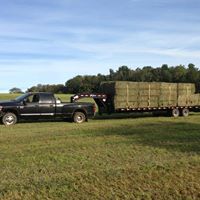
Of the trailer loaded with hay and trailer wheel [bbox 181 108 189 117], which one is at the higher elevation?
the trailer loaded with hay

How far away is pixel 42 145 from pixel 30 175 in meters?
4.24

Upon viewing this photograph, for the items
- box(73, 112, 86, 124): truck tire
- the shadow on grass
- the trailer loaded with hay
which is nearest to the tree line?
the trailer loaded with hay

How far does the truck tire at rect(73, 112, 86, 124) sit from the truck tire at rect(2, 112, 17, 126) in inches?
127

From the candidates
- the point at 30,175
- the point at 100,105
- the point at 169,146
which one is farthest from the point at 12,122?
the point at 30,175

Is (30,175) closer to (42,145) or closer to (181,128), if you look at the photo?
(42,145)

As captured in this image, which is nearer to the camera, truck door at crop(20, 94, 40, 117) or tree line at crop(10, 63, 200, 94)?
truck door at crop(20, 94, 40, 117)

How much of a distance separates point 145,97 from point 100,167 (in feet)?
55.2

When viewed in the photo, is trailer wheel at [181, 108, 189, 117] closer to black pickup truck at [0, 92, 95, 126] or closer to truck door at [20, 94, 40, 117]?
black pickup truck at [0, 92, 95, 126]

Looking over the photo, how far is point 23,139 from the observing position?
14.6 meters

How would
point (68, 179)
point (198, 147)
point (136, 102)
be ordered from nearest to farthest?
point (68, 179) → point (198, 147) → point (136, 102)

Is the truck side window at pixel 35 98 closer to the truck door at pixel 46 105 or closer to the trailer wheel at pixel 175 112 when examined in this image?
the truck door at pixel 46 105

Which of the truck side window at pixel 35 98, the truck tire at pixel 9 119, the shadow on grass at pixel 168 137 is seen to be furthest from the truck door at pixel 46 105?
the shadow on grass at pixel 168 137

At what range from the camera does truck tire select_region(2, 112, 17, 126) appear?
20.8 m

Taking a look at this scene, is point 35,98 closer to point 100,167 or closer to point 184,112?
point 184,112
